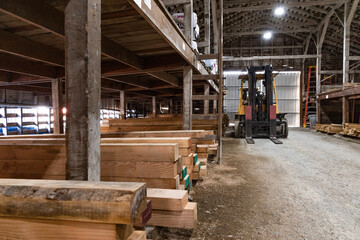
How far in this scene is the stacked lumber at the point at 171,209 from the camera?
1.80 metres

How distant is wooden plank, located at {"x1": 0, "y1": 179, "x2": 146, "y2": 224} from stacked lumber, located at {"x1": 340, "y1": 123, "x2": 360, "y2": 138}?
40.5 ft

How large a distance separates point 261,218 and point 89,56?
9.05ft

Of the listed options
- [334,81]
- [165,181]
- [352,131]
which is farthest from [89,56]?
[334,81]

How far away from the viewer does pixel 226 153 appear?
6.89 m

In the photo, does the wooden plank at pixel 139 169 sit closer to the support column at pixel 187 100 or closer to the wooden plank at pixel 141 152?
the wooden plank at pixel 141 152

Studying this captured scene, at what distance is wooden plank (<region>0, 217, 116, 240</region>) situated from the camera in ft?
3.01

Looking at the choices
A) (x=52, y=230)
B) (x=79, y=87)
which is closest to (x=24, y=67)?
(x=79, y=87)

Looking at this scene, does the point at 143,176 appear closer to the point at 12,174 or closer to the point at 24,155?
the point at 24,155

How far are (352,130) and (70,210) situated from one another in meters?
12.9

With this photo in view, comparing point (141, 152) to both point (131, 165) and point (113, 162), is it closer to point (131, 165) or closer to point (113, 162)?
point (131, 165)

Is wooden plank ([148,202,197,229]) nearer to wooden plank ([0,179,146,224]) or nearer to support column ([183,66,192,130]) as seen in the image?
wooden plank ([0,179,146,224])

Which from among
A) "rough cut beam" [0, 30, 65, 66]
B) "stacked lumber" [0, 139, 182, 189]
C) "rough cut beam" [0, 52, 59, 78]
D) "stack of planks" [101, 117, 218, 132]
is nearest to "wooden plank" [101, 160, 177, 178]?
"stacked lumber" [0, 139, 182, 189]

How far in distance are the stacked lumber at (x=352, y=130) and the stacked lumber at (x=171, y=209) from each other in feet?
37.6

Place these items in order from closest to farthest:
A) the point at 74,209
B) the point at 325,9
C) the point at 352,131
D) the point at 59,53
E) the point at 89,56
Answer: the point at 74,209 < the point at 89,56 < the point at 59,53 < the point at 352,131 < the point at 325,9
